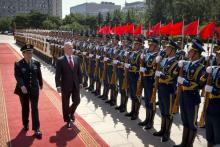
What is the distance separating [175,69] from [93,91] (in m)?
4.82

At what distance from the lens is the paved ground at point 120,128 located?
5.98 metres

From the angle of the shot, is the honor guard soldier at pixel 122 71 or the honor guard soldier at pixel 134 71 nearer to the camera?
the honor guard soldier at pixel 134 71

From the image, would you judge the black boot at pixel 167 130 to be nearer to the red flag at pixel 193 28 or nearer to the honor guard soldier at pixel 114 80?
the red flag at pixel 193 28

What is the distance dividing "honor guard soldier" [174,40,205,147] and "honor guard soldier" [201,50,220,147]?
41 centimetres

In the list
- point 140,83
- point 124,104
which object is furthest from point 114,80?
point 140,83

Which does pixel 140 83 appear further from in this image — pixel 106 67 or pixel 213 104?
pixel 213 104

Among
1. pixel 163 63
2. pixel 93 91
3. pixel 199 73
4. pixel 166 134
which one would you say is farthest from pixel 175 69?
pixel 93 91

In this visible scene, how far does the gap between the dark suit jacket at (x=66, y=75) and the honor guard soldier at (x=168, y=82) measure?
5.94ft

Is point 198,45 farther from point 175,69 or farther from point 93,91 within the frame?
point 93,91

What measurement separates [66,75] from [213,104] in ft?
10.8

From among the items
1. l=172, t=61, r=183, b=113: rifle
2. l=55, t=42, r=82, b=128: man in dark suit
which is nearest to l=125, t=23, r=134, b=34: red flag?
l=55, t=42, r=82, b=128: man in dark suit

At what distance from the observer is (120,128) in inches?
267

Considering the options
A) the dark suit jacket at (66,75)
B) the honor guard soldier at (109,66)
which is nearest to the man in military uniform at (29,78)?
the dark suit jacket at (66,75)

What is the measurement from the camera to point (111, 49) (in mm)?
8766
